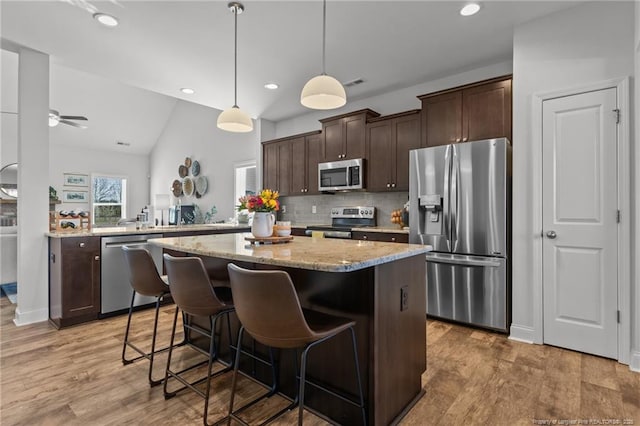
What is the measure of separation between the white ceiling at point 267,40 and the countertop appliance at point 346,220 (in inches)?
65.7

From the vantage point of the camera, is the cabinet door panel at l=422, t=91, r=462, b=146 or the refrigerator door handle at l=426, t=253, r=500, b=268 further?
the cabinet door panel at l=422, t=91, r=462, b=146

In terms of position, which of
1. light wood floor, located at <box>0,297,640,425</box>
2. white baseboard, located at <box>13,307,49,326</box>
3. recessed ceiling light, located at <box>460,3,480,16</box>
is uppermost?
recessed ceiling light, located at <box>460,3,480,16</box>

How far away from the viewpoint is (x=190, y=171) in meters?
7.64

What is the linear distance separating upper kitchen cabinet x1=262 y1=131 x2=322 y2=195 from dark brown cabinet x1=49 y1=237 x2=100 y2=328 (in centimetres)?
280

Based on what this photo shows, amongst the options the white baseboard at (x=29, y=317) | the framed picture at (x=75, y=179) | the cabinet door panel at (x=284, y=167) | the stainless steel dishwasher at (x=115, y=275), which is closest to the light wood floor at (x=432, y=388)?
the white baseboard at (x=29, y=317)

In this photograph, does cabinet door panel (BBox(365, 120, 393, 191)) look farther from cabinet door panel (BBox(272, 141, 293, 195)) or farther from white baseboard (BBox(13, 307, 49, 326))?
white baseboard (BBox(13, 307, 49, 326))

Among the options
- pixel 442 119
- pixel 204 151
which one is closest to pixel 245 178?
pixel 204 151

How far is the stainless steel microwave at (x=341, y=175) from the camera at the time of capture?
4.40m

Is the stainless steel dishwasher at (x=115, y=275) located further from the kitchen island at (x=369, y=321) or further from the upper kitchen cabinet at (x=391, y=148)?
the upper kitchen cabinet at (x=391, y=148)

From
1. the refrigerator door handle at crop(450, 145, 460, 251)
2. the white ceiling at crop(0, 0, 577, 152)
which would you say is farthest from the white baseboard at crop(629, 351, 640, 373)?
the white ceiling at crop(0, 0, 577, 152)

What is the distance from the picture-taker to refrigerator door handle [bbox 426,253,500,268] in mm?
2996

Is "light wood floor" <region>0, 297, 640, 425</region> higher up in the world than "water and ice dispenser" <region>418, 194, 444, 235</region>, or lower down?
lower down

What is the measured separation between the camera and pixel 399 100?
176 inches

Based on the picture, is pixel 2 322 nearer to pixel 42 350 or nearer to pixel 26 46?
pixel 42 350
